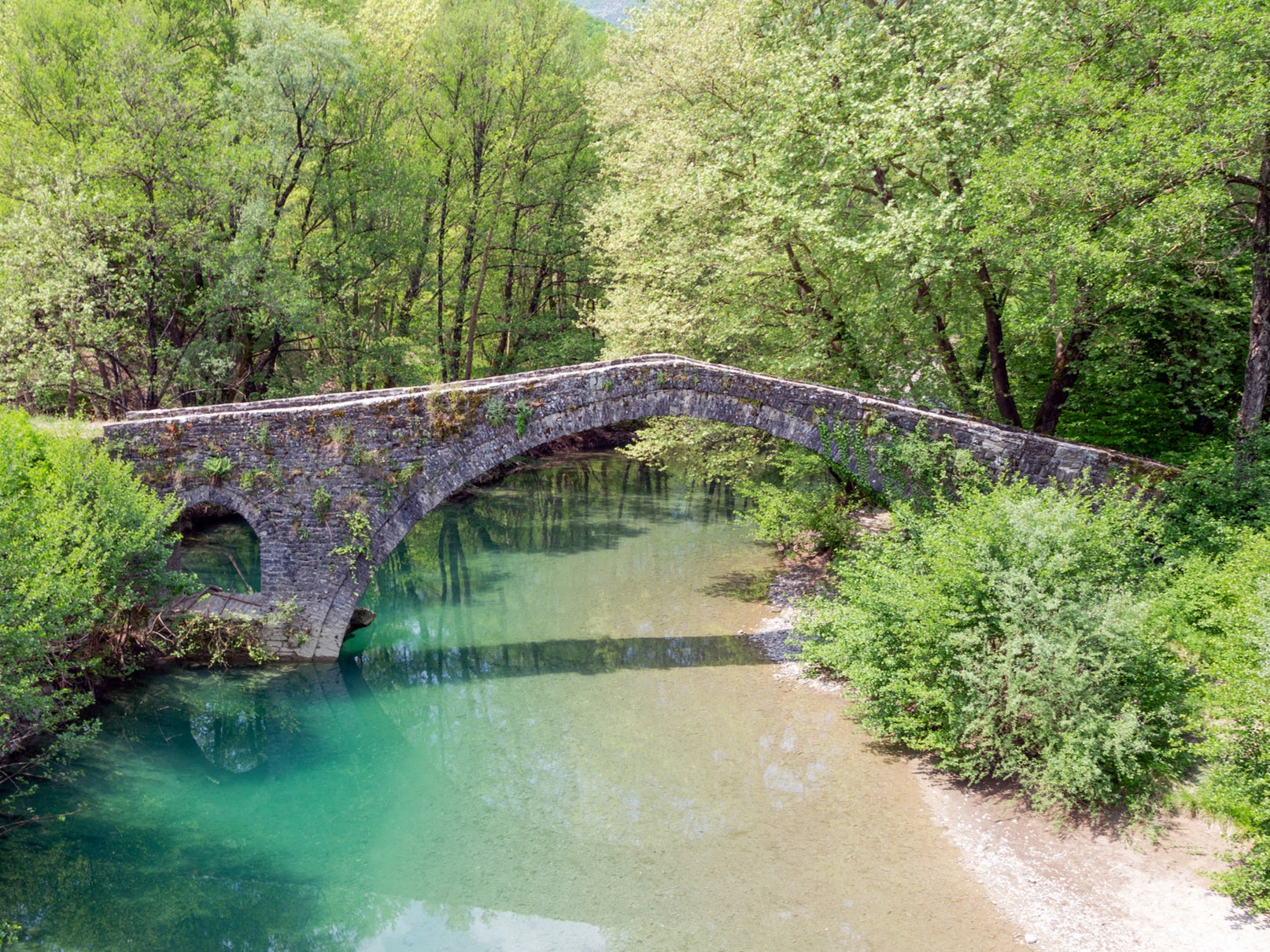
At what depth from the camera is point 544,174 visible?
83.8 ft

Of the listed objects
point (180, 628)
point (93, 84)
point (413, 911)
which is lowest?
point (413, 911)

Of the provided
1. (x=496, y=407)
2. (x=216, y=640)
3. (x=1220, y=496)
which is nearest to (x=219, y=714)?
(x=216, y=640)

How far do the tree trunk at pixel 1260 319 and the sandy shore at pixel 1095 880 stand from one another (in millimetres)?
5398

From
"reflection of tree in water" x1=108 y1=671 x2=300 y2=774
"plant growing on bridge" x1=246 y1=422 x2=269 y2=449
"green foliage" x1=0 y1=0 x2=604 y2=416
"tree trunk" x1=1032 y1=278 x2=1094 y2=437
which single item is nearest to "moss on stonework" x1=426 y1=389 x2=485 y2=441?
"plant growing on bridge" x1=246 y1=422 x2=269 y2=449

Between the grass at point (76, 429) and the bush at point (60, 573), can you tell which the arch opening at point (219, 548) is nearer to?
the grass at point (76, 429)

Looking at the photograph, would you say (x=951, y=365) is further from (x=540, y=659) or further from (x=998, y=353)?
(x=540, y=659)

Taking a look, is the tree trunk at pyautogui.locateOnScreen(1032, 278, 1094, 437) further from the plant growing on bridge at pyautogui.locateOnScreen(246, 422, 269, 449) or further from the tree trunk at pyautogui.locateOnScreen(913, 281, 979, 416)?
the plant growing on bridge at pyautogui.locateOnScreen(246, 422, 269, 449)

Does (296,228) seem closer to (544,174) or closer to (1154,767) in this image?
(544,174)

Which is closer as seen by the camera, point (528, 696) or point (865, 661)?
point (865, 661)

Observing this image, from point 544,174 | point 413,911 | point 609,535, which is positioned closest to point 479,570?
point 609,535

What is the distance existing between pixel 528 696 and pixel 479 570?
6300 mm

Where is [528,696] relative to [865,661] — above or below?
below

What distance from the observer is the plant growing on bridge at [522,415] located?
11.7 m

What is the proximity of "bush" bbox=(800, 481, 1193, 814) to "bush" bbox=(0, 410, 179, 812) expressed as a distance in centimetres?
867
